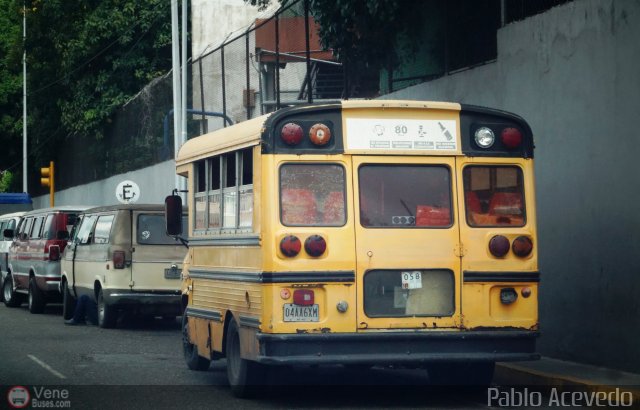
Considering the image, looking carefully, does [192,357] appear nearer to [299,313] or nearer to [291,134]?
[299,313]

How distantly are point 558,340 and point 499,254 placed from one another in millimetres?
3315

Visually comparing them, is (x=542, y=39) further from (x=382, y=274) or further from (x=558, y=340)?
(x=382, y=274)

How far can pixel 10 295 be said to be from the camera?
27.3m

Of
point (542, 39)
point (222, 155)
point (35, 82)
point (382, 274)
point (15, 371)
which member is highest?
point (35, 82)

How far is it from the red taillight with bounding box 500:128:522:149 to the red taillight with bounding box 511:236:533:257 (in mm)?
810

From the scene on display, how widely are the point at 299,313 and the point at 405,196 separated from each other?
138 cm

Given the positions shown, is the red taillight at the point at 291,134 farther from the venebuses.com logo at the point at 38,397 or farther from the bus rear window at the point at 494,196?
the venebuses.com logo at the point at 38,397

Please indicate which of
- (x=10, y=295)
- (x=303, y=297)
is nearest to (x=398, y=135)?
(x=303, y=297)

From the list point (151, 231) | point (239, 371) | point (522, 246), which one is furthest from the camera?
point (151, 231)

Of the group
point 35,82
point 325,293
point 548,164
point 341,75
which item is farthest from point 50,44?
point 325,293

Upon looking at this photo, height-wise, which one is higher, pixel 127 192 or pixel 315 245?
pixel 127 192

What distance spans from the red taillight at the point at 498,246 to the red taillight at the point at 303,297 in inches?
64.5

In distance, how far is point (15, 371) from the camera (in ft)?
45.8

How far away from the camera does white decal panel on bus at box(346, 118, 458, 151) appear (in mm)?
11102
